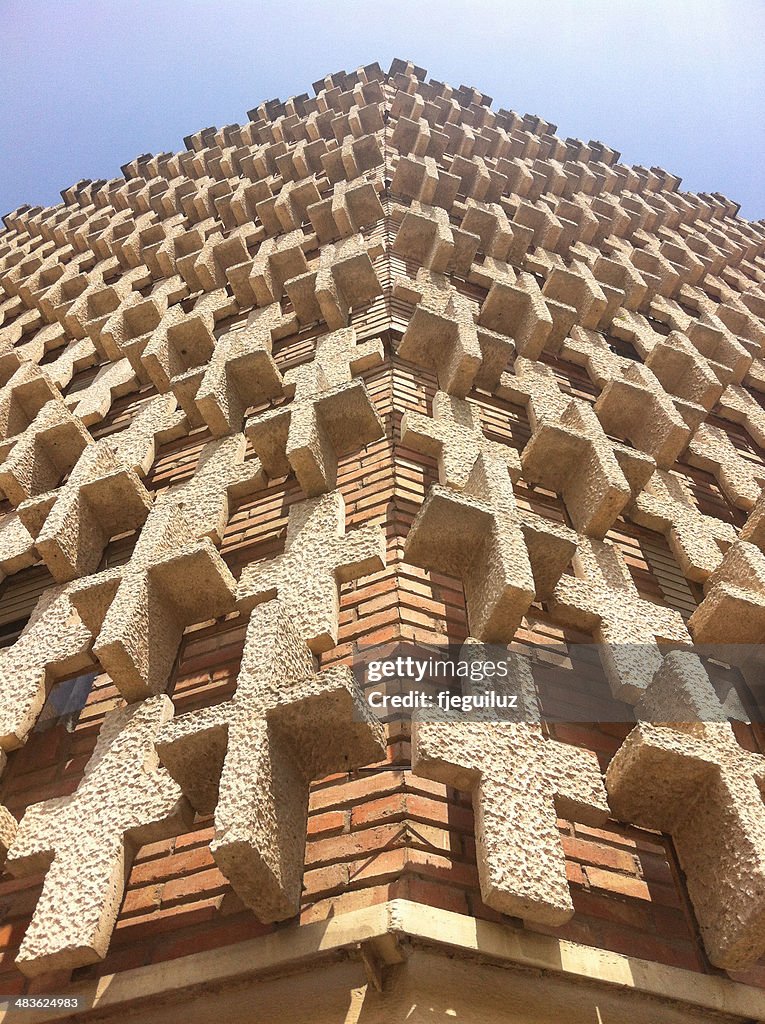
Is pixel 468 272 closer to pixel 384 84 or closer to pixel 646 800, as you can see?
pixel 646 800

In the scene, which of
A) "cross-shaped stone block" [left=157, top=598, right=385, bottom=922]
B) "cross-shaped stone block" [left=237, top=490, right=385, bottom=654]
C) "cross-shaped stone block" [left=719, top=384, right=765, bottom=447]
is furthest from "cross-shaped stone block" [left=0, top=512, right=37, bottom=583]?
"cross-shaped stone block" [left=719, top=384, right=765, bottom=447]

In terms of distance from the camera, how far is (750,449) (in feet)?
15.6

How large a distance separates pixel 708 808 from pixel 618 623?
0.69m

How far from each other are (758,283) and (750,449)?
14.3 feet

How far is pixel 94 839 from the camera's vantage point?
6.15ft

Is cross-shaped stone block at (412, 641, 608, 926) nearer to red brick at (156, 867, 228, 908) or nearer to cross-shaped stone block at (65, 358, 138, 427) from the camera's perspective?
red brick at (156, 867, 228, 908)

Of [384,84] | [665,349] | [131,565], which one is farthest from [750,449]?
[384,84]

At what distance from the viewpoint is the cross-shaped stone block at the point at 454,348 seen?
342 cm

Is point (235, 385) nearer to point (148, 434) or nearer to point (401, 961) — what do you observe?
point (148, 434)

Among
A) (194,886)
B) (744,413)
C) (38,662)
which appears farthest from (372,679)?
(744,413)

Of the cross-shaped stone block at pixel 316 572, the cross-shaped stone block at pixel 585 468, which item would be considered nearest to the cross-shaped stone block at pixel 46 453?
the cross-shaped stone block at pixel 316 572

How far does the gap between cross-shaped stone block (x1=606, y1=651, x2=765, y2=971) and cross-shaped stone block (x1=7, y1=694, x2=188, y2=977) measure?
42.3 inches

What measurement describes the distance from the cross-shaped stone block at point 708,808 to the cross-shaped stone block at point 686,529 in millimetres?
1132

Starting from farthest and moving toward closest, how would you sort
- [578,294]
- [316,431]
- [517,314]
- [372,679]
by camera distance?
[578,294] < [517,314] < [316,431] < [372,679]
